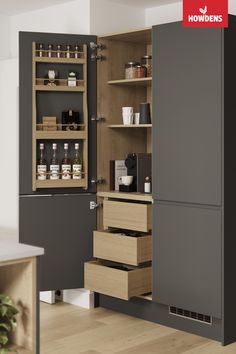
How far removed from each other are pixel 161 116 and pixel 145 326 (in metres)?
1.45

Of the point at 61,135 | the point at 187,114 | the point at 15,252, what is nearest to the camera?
the point at 15,252

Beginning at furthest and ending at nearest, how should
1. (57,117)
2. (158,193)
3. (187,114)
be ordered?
(57,117), (158,193), (187,114)

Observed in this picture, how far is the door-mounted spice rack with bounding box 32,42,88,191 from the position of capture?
14.3 ft

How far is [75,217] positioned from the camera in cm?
455

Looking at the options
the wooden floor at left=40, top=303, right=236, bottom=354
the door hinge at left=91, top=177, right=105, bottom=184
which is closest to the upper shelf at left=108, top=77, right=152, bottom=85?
the door hinge at left=91, top=177, right=105, bottom=184

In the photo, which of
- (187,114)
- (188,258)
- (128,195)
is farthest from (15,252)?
(128,195)

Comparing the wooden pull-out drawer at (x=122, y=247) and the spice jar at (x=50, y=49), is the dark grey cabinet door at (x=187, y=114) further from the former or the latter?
the spice jar at (x=50, y=49)

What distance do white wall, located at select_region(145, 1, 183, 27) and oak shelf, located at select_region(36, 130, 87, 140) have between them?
3.95ft

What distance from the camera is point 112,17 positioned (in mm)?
4797

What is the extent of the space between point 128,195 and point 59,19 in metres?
1.59

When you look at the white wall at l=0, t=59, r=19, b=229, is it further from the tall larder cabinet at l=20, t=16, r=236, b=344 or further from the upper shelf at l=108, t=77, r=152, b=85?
the upper shelf at l=108, t=77, r=152, b=85

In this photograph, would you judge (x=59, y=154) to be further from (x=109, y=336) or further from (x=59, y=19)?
(x=109, y=336)

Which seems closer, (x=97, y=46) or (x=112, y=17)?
(x=97, y=46)

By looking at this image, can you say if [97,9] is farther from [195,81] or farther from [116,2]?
[195,81]
